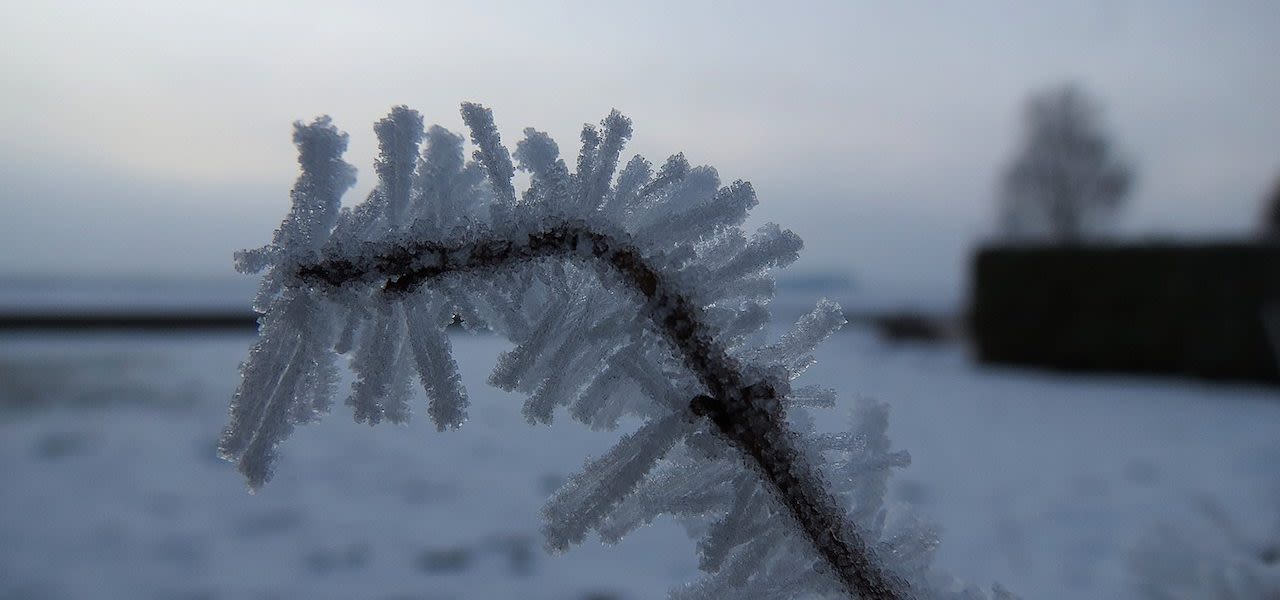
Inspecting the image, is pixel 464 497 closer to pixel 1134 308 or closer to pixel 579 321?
pixel 579 321

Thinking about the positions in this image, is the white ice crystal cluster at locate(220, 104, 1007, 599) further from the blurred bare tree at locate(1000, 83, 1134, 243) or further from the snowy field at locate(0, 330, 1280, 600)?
the blurred bare tree at locate(1000, 83, 1134, 243)

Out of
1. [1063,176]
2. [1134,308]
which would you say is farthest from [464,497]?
[1063,176]

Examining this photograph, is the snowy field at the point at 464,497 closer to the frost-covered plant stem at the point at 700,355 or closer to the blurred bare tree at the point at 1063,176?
the frost-covered plant stem at the point at 700,355

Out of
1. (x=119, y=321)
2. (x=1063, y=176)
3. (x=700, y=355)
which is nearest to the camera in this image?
(x=700, y=355)

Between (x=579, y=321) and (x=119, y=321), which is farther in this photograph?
(x=119, y=321)

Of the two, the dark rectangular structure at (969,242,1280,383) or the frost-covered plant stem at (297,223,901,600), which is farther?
the dark rectangular structure at (969,242,1280,383)

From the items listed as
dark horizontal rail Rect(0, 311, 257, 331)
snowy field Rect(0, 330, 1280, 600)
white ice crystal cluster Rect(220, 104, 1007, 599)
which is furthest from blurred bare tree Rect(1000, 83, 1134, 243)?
white ice crystal cluster Rect(220, 104, 1007, 599)
